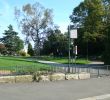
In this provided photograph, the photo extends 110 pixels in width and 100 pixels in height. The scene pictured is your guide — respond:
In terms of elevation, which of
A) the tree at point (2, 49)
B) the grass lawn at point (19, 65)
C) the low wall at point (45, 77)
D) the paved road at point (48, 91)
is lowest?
the paved road at point (48, 91)

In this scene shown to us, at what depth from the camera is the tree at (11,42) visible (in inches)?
5034

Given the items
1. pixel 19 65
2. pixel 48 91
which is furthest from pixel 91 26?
pixel 48 91

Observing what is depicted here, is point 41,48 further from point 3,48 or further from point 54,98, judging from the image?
point 54,98

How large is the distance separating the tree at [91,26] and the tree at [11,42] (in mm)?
39223

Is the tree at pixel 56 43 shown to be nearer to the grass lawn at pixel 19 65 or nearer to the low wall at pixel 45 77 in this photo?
the grass lawn at pixel 19 65

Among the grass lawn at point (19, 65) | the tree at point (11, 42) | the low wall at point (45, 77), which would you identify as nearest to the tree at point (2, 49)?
the tree at point (11, 42)

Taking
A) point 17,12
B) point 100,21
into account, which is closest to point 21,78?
point 100,21

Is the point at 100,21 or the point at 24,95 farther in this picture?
the point at 100,21

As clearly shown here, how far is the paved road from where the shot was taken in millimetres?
15099

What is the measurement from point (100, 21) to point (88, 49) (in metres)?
8.42

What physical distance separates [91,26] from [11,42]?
4932cm

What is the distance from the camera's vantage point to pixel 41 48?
107 m

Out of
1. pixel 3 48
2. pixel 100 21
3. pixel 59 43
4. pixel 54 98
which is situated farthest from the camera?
pixel 3 48

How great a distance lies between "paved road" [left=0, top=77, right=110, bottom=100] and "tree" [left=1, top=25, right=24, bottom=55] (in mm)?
107238
